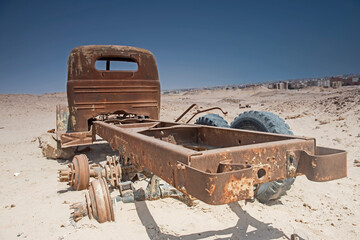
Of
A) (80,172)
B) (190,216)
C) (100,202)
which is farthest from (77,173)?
(190,216)

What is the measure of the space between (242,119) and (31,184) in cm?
346

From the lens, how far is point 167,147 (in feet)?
5.95

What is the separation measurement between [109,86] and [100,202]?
2.94 m

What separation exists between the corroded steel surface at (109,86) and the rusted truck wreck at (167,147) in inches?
0.7

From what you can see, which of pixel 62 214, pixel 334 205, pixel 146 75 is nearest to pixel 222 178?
pixel 62 214

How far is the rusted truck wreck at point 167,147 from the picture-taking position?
1.60 m

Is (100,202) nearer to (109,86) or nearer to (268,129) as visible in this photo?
(268,129)

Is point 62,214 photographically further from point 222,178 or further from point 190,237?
point 222,178

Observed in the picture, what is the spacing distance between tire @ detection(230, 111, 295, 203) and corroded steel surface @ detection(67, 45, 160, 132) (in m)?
2.26

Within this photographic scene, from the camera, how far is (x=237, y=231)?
275 cm

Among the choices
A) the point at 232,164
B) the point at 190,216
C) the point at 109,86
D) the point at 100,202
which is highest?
the point at 109,86

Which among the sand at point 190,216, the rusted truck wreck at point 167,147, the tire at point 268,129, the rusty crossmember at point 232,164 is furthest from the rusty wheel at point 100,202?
the tire at point 268,129

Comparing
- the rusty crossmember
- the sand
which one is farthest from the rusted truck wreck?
the sand

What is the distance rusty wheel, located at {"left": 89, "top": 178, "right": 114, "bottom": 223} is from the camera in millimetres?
2635
